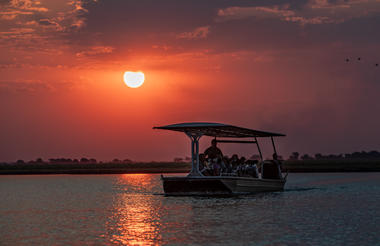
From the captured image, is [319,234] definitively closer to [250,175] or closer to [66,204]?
[250,175]

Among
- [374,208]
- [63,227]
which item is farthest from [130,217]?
[374,208]

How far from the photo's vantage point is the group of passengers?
32.6m

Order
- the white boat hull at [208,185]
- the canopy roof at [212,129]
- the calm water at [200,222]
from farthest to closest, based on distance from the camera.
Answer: the white boat hull at [208,185], the canopy roof at [212,129], the calm water at [200,222]

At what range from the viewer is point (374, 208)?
96.6ft

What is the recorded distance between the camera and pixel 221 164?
108ft

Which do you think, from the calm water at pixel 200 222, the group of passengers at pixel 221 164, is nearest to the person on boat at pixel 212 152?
the group of passengers at pixel 221 164

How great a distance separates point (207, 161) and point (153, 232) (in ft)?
42.9

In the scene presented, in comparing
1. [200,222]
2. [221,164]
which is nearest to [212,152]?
[221,164]

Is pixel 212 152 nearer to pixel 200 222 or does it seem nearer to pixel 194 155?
pixel 194 155

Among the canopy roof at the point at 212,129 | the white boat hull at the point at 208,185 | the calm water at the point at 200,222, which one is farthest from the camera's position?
the white boat hull at the point at 208,185

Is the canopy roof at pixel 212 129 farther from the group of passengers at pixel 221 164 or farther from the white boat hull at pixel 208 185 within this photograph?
the white boat hull at pixel 208 185

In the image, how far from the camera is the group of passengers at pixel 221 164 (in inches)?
1283

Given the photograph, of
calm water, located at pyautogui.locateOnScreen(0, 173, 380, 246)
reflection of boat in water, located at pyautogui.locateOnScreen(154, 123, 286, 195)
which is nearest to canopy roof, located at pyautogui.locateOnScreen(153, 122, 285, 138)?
reflection of boat in water, located at pyautogui.locateOnScreen(154, 123, 286, 195)

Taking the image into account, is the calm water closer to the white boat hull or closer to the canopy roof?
the white boat hull
